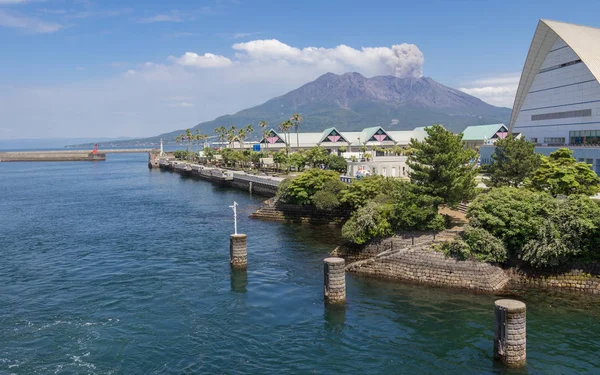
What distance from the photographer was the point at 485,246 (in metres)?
38.1

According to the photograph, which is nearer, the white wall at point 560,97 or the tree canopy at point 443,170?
the tree canopy at point 443,170

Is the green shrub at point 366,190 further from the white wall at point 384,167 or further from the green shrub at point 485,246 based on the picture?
the white wall at point 384,167

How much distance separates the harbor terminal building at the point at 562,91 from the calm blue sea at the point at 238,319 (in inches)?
1848

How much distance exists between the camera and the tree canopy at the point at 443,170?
4491 cm

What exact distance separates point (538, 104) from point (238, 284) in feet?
254

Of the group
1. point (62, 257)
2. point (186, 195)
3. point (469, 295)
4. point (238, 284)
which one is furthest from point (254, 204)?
point (469, 295)

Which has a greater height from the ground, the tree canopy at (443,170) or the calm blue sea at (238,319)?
the tree canopy at (443,170)

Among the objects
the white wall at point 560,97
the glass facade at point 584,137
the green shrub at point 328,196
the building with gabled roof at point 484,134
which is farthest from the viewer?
the building with gabled roof at point 484,134

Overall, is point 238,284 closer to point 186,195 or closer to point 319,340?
point 319,340

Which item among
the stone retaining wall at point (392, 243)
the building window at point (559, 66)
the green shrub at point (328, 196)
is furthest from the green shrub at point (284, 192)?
the building window at point (559, 66)

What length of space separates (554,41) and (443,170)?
59.2 meters

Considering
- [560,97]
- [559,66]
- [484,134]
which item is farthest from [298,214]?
[484,134]

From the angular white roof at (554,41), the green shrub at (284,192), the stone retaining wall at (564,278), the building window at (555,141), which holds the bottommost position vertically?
the stone retaining wall at (564,278)

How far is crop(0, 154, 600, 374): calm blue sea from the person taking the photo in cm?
2645
